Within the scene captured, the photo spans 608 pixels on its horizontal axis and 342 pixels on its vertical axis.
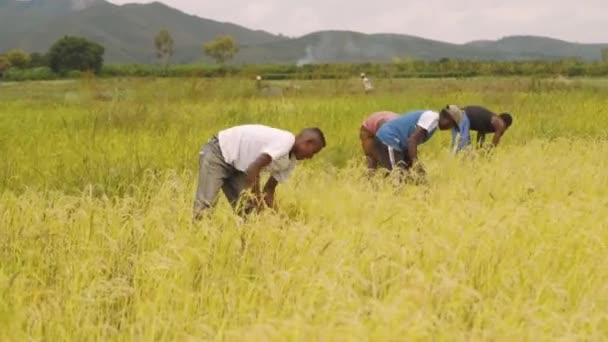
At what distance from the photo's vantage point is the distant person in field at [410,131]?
20.4 ft

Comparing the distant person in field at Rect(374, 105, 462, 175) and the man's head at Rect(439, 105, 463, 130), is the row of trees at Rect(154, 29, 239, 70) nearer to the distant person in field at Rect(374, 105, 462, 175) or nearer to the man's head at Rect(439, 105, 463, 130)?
the distant person in field at Rect(374, 105, 462, 175)

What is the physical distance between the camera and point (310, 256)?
146 inches

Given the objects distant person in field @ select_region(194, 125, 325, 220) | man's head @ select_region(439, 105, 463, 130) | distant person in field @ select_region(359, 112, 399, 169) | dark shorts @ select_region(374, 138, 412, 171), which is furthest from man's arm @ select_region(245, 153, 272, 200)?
distant person in field @ select_region(359, 112, 399, 169)

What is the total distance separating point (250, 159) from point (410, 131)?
2175 mm

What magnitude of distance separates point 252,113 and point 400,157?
13.4 feet

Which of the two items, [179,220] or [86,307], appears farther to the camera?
[179,220]

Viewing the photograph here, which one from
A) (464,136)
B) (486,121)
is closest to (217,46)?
(486,121)

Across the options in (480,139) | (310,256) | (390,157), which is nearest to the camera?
(310,256)

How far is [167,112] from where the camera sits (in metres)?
9.66

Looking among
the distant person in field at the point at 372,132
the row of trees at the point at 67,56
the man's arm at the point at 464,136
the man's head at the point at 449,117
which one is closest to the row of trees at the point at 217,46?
the row of trees at the point at 67,56

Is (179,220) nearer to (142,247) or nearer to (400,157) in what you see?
(142,247)

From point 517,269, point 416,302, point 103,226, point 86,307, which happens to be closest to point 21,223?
point 103,226

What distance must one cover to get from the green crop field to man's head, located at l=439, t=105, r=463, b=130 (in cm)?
50

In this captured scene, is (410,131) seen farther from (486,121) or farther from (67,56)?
(67,56)
